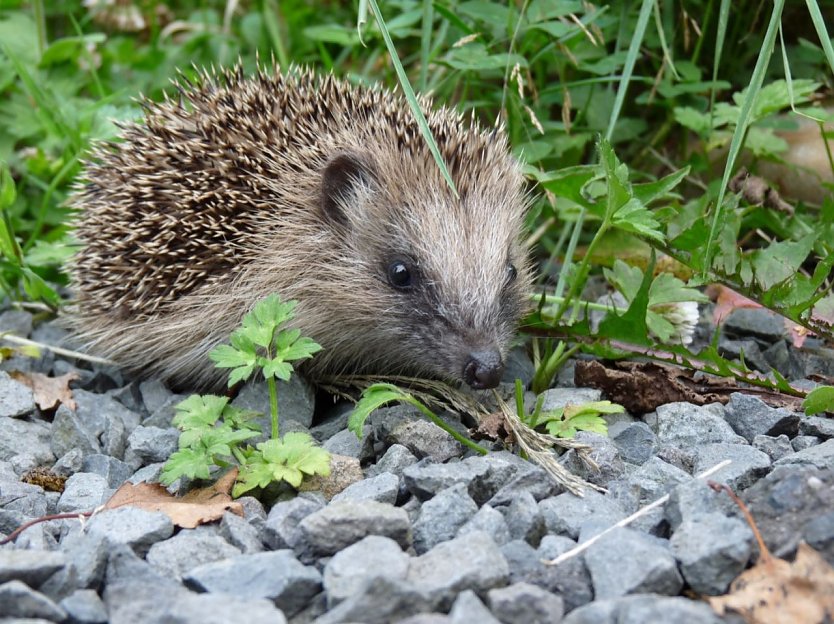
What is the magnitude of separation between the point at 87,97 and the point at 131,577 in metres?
3.38

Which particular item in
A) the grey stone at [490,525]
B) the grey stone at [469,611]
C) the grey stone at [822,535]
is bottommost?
the grey stone at [490,525]

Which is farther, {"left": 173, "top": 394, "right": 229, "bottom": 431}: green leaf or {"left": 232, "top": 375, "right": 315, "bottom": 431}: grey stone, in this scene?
{"left": 232, "top": 375, "right": 315, "bottom": 431}: grey stone

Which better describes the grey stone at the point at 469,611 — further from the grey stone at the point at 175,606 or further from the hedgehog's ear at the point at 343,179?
the hedgehog's ear at the point at 343,179

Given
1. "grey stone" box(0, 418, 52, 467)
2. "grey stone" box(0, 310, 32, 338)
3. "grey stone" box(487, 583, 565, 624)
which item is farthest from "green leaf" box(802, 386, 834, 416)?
"grey stone" box(0, 310, 32, 338)

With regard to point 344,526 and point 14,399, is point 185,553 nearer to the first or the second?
point 344,526

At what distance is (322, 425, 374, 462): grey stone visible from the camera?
96.7 inches

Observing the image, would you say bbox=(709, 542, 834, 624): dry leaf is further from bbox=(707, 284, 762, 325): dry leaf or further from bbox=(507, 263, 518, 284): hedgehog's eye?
bbox=(507, 263, 518, 284): hedgehog's eye

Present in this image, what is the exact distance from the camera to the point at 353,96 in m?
3.14

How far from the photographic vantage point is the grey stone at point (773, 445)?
2.31 metres

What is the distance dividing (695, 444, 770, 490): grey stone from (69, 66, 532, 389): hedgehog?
70 cm

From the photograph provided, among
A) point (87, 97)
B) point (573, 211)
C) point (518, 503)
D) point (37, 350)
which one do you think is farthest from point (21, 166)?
point (518, 503)

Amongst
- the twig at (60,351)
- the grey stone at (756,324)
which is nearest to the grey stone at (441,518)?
the grey stone at (756,324)

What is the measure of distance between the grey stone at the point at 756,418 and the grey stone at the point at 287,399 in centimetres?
114

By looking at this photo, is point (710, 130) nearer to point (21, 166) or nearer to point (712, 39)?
point (712, 39)
